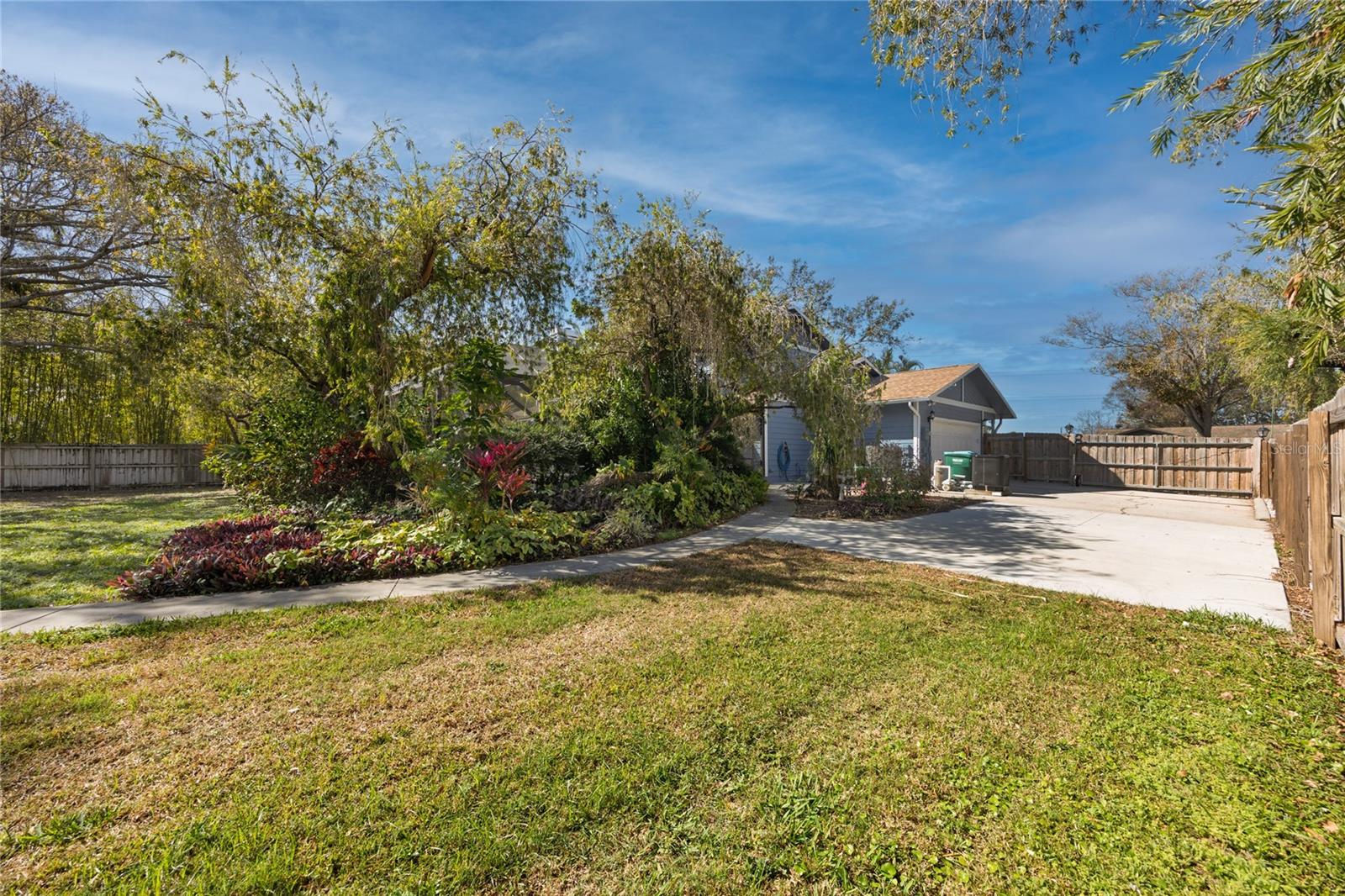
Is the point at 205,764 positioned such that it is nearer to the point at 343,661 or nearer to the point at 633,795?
the point at 343,661

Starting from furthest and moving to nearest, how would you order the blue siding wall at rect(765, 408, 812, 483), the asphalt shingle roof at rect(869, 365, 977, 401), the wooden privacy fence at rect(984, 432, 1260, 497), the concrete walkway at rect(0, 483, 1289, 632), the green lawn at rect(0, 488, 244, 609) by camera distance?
the blue siding wall at rect(765, 408, 812, 483) < the asphalt shingle roof at rect(869, 365, 977, 401) < the wooden privacy fence at rect(984, 432, 1260, 497) < the green lawn at rect(0, 488, 244, 609) < the concrete walkway at rect(0, 483, 1289, 632)

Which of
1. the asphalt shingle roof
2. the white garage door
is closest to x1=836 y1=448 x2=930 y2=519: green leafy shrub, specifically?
the asphalt shingle roof

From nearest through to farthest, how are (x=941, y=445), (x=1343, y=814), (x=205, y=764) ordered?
(x=1343, y=814) → (x=205, y=764) → (x=941, y=445)

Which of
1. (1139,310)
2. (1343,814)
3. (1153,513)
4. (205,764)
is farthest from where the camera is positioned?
(1139,310)

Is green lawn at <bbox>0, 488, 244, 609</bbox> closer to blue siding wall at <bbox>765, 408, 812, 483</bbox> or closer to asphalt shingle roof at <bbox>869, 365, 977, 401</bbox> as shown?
blue siding wall at <bbox>765, 408, 812, 483</bbox>

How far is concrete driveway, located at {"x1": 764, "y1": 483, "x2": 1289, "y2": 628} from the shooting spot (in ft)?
16.8

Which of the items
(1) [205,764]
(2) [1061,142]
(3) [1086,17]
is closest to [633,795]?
(1) [205,764]

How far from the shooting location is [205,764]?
2369 mm

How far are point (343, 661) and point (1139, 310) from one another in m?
28.5

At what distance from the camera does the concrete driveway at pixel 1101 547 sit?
5133 mm

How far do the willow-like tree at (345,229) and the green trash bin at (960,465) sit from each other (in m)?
12.4

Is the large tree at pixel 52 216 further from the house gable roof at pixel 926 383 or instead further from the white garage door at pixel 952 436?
the white garage door at pixel 952 436

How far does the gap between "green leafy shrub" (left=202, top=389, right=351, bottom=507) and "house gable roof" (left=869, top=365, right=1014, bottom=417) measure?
13.3 m

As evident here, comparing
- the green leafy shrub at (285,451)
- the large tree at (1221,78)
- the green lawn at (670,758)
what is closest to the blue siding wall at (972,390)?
the large tree at (1221,78)
